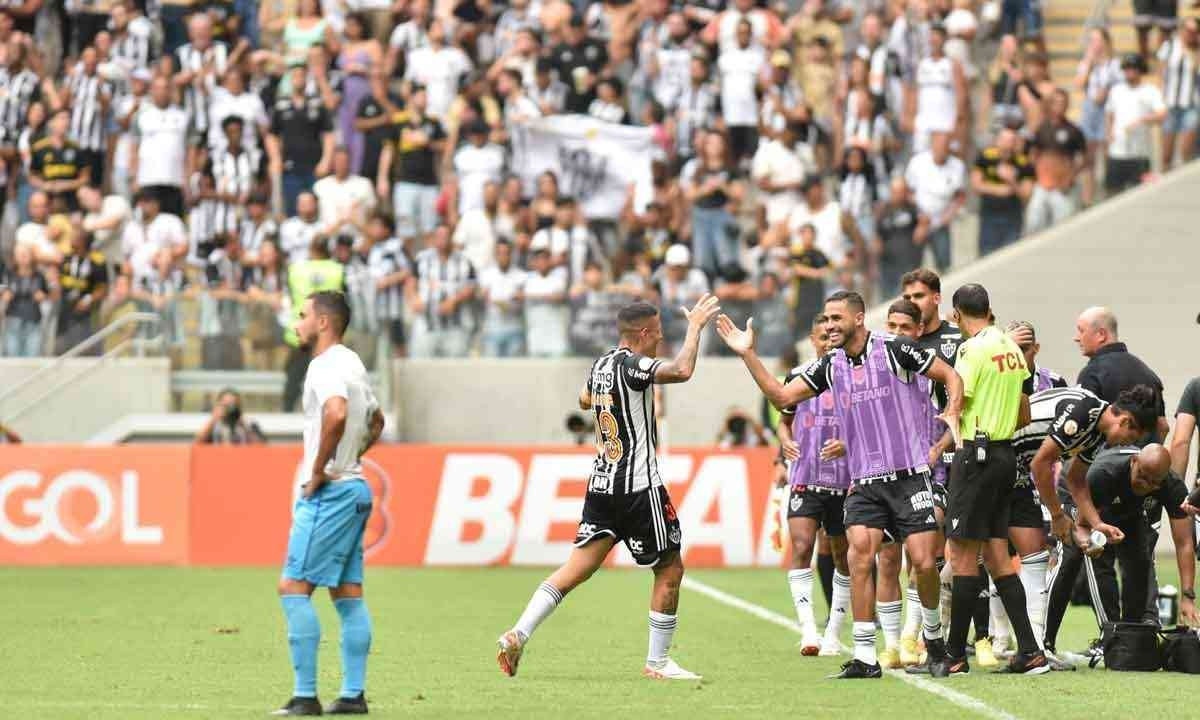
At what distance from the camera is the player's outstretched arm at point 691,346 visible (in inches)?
440

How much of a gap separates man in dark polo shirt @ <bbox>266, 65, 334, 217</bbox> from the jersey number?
48.1 ft

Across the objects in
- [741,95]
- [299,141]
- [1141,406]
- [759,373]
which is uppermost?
[741,95]

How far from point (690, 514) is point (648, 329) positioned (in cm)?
1175

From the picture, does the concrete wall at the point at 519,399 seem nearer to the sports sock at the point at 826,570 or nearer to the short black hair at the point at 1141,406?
the sports sock at the point at 826,570

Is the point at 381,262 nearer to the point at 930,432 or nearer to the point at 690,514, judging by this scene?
the point at 690,514

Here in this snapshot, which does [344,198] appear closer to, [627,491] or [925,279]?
[925,279]

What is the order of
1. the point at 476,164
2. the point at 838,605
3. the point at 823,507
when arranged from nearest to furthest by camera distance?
the point at 838,605, the point at 823,507, the point at 476,164

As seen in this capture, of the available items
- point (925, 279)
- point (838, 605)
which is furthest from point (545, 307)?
point (925, 279)

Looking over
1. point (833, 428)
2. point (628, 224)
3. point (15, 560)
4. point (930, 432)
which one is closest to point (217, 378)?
point (15, 560)

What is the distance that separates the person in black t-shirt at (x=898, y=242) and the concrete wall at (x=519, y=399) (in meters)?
2.28

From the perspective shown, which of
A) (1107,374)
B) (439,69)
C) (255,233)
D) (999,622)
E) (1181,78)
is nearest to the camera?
(1107,374)

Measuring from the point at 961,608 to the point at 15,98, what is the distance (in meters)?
18.1

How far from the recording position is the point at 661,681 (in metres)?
12.1

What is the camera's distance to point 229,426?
2397 cm
